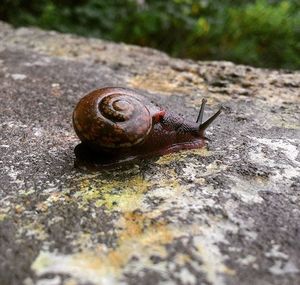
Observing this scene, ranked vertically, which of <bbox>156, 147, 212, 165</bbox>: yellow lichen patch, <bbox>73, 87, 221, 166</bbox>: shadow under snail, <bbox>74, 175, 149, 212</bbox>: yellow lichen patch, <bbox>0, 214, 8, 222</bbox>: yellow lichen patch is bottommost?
<bbox>0, 214, 8, 222</bbox>: yellow lichen patch

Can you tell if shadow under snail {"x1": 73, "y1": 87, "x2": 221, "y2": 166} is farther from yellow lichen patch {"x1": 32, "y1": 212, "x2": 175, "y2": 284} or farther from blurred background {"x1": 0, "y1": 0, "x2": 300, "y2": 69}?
blurred background {"x1": 0, "y1": 0, "x2": 300, "y2": 69}

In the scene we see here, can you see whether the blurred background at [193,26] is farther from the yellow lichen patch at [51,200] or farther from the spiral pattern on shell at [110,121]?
the yellow lichen patch at [51,200]

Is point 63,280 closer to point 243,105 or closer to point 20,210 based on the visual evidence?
point 20,210

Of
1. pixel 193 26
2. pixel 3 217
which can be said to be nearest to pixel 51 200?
pixel 3 217

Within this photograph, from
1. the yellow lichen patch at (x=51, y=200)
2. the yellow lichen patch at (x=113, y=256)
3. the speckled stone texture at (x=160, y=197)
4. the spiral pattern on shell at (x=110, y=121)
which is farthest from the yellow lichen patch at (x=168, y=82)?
the yellow lichen patch at (x=113, y=256)

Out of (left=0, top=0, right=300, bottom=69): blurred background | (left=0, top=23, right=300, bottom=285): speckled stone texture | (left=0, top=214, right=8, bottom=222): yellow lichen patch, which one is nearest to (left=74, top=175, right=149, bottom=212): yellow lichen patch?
(left=0, top=23, right=300, bottom=285): speckled stone texture
